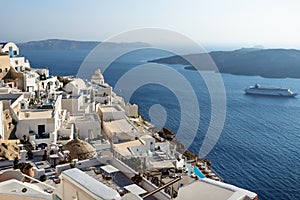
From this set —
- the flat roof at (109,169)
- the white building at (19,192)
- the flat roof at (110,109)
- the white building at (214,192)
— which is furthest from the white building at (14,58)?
the white building at (214,192)

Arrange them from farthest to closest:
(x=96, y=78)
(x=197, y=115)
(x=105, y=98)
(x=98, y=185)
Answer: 1. (x=197, y=115)
2. (x=96, y=78)
3. (x=105, y=98)
4. (x=98, y=185)

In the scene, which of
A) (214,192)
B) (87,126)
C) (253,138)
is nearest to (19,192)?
(214,192)

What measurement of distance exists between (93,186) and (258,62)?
9546cm

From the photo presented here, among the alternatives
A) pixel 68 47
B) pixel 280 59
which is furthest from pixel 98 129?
pixel 68 47

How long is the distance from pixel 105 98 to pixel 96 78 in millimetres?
7752

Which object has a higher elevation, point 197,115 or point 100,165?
point 100,165

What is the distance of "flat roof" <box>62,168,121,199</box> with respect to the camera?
10.9ft

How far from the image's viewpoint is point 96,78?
90.7 ft

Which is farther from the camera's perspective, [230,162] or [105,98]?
[230,162]

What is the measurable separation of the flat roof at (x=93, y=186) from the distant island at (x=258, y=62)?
7772cm

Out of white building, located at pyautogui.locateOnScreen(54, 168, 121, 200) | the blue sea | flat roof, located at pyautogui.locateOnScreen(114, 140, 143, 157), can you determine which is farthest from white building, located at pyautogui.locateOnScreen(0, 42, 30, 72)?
white building, located at pyautogui.locateOnScreen(54, 168, 121, 200)

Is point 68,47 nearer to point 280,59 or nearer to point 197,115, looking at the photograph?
point 280,59

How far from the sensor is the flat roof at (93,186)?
331 cm

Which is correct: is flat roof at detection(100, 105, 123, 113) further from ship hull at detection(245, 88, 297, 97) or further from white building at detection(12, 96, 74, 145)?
ship hull at detection(245, 88, 297, 97)
